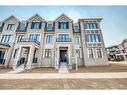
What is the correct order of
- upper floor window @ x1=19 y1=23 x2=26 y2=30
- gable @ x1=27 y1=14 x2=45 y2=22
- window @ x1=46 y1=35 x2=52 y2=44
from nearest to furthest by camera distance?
window @ x1=46 y1=35 x2=52 y2=44 < upper floor window @ x1=19 y1=23 x2=26 y2=30 < gable @ x1=27 y1=14 x2=45 y2=22

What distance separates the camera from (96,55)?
9336 mm

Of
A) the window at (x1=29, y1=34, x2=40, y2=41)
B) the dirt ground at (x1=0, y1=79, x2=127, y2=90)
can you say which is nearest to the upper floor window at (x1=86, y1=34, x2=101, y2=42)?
the window at (x1=29, y1=34, x2=40, y2=41)

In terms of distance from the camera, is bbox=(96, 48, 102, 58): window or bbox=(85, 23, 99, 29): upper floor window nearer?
bbox=(96, 48, 102, 58): window

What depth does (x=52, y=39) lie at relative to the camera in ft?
33.3

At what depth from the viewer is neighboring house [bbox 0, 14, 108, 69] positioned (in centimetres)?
928

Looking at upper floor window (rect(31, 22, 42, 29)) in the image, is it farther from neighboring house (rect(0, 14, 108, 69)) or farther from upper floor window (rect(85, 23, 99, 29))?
upper floor window (rect(85, 23, 99, 29))

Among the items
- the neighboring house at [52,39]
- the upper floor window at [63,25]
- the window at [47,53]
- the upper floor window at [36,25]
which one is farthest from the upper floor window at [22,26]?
the upper floor window at [63,25]

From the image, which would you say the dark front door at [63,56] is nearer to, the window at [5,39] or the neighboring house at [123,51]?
the window at [5,39]

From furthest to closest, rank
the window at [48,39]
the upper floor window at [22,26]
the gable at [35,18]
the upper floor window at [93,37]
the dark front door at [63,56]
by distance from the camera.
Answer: the gable at [35,18], the upper floor window at [22,26], the dark front door at [63,56], the window at [48,39], the upper floor window at [93,37]

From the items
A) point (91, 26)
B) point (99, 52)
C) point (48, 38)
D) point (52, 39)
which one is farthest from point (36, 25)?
point (99, 52)

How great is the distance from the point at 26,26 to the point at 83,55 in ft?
23.6

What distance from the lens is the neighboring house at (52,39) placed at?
30.5 feet

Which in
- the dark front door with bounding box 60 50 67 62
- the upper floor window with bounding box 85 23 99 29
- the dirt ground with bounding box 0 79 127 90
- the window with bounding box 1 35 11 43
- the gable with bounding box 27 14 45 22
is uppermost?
the gable with bounding box 27 14 45 22
